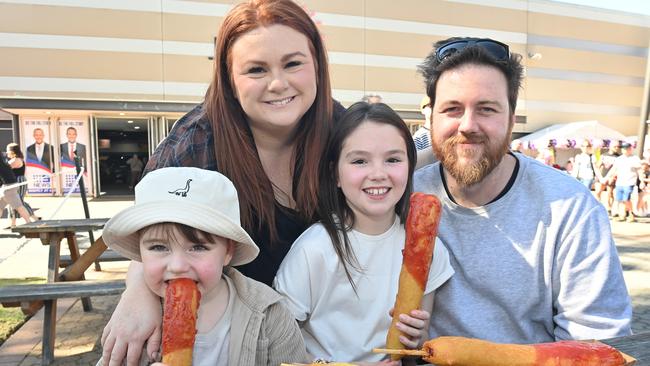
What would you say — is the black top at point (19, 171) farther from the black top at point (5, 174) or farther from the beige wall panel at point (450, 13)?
the beige wall panel at point (450, 13)

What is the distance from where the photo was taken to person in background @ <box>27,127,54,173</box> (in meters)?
18.5

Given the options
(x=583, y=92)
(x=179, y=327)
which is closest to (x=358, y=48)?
(x=583, y=92)

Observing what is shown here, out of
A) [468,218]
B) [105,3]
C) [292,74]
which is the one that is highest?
[105,3]

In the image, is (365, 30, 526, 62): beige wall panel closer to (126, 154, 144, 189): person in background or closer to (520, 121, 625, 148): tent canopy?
(520, 121, 625, 148): tent canopy

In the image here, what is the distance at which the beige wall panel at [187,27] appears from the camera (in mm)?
18719

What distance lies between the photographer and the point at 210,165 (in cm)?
233

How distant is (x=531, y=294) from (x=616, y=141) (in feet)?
71.2

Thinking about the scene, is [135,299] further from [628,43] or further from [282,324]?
[628,43]

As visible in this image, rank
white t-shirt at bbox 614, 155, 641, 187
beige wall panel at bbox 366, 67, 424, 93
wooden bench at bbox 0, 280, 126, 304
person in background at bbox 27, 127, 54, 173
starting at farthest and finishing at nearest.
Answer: beige wall panel at bbox 366, 67, 424, 93, person in background at bbox 27, 127, 54, 173, white t-shirt at bbox 614, 155, 641, 187, wooden bench at bbox 0, 280, 126, 304

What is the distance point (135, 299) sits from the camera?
1.71m

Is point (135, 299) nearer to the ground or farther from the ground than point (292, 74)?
nearer to the ground

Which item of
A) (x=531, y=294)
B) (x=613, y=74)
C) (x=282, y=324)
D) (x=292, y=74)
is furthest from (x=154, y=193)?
(x=613, y=74)

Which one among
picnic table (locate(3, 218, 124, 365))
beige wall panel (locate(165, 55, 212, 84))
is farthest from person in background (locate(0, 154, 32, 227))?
beige wall panel (locate(165, 55, 212, 84))

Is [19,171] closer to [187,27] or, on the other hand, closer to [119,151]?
[187,27]
